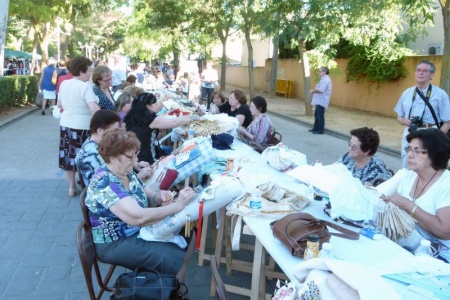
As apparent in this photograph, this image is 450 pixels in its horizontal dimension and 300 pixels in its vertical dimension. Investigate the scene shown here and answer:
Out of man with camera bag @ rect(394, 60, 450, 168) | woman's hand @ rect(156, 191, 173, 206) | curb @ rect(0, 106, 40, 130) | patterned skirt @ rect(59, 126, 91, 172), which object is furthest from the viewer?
curb @ rect(0, 106, 40, 130)

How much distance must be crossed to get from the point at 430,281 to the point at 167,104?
223 inches

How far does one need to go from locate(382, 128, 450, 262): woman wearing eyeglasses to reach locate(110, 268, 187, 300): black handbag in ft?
4.58

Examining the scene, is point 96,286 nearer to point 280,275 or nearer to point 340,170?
point 280,275

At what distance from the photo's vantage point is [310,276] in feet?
6.24

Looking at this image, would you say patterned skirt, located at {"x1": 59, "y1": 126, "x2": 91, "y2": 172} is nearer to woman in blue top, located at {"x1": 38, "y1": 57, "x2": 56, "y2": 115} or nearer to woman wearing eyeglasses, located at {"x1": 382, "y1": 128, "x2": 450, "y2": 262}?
woman wearing eyeglasses, located at {"x1": 382, "y1": 128, "x2": 450, "y2": 262}

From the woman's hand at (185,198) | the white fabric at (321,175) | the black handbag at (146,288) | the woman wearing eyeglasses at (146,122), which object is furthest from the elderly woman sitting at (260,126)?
the black handbag at (146,288)

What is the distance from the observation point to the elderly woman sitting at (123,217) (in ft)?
9.05

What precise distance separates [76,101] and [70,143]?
543 millimetres

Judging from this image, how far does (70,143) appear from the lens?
18.7ft

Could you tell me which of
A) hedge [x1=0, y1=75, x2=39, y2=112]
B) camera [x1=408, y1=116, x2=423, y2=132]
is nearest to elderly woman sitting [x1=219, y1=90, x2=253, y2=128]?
camera [x1=408, y1=116, x2=423, y2=132]

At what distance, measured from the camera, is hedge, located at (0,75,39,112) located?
12962 millimetres

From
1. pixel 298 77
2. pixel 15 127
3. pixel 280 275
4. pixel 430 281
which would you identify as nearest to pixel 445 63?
pixel 280 275

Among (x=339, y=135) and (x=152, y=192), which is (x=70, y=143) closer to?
(x=152, y=192)

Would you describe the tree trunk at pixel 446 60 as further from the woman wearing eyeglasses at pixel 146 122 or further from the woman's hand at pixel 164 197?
the woman's hand at pixel 164 197
